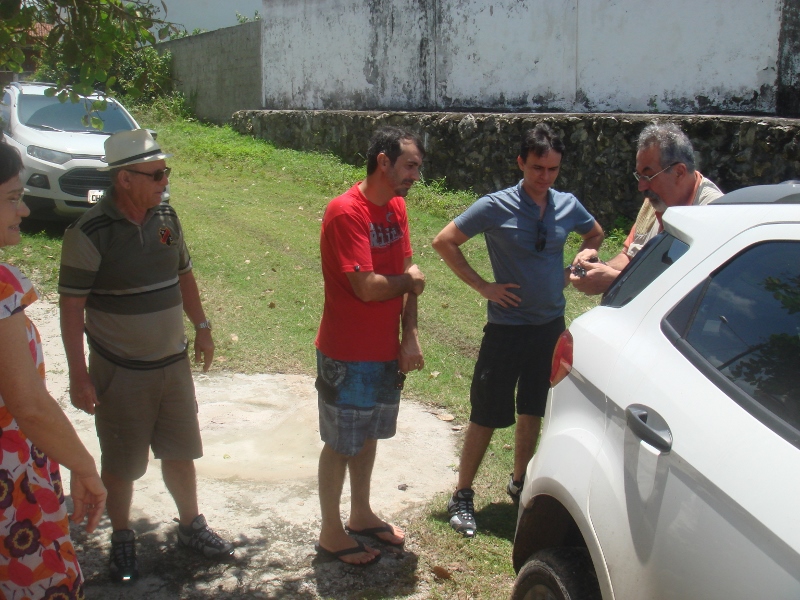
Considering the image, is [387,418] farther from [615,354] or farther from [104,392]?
[615,354]

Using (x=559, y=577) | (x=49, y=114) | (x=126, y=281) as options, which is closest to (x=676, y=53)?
(x=49, y=114)

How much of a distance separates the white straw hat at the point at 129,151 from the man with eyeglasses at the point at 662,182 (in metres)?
1.95

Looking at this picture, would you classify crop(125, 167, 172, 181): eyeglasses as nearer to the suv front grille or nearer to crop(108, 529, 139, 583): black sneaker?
crop(108, 529, 139, 583): black sneaker

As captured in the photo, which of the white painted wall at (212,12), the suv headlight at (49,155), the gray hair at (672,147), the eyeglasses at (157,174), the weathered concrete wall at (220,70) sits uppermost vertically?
the white painted wall at (212,12)

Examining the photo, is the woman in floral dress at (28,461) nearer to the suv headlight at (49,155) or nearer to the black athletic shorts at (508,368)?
the black athletic shorts at (508,368)

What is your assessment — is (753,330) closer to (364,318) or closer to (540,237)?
(364,318)

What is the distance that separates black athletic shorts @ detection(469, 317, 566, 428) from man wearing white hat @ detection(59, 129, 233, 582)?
1.40 metres

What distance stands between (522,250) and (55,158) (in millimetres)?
7315

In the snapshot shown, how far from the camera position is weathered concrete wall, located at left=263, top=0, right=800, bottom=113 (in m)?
9.60

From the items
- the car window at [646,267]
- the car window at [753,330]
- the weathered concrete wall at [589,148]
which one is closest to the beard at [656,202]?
the car window at [646,267]

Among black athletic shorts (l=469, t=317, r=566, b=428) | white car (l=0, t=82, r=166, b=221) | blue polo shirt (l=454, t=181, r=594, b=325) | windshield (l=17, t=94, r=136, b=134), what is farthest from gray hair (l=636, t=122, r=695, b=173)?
windshield (l=17, t=94, r=136, b=134)

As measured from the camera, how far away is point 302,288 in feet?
26.1

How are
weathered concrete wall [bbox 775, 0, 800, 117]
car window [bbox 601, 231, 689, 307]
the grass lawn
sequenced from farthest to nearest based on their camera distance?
weathered concrete wall [bbox 775, 0, 800, 117] → the grass lawn → car window [bbox 601, 231, 689, 307]

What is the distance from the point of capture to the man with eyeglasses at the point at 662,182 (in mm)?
3801
